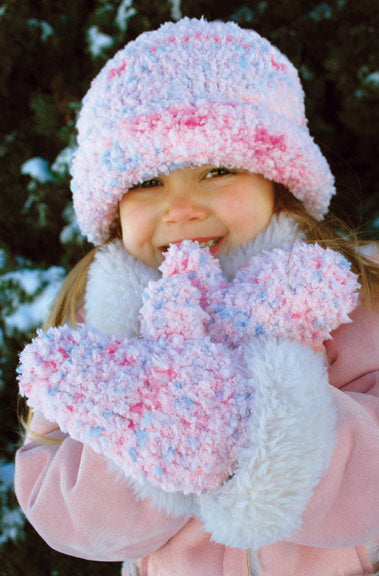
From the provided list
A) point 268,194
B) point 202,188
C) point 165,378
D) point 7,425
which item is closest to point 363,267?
point 268,194

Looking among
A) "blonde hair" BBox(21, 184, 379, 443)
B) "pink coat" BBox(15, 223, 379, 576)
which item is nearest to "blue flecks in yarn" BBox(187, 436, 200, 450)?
"pink coat" BBox(15, 223, 379, 576)

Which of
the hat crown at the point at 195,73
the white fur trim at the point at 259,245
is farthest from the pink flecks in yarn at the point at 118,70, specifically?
the white fur trim at the point at 259,245

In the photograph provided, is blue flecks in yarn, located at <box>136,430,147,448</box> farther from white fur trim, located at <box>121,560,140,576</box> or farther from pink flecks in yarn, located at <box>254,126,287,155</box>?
pink flecks in yarn, located at <box>254,126,287,155</box>

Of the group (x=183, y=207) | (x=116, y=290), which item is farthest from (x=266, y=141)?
(x=116, y=290)

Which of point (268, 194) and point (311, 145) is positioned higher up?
A: point (311, 145)

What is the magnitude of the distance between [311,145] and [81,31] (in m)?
1.13

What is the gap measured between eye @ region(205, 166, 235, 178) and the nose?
2.7 inches

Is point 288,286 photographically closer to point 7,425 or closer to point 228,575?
point 228,575

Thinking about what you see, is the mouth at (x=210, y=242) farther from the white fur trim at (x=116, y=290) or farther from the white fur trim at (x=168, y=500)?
the white fur trim at (x=168, y=500)

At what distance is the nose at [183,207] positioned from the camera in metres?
1.29

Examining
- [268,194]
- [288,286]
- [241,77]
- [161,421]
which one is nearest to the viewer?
[161,421]

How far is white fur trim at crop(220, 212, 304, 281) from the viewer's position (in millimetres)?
1284

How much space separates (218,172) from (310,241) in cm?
28

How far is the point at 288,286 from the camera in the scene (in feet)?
3.58
